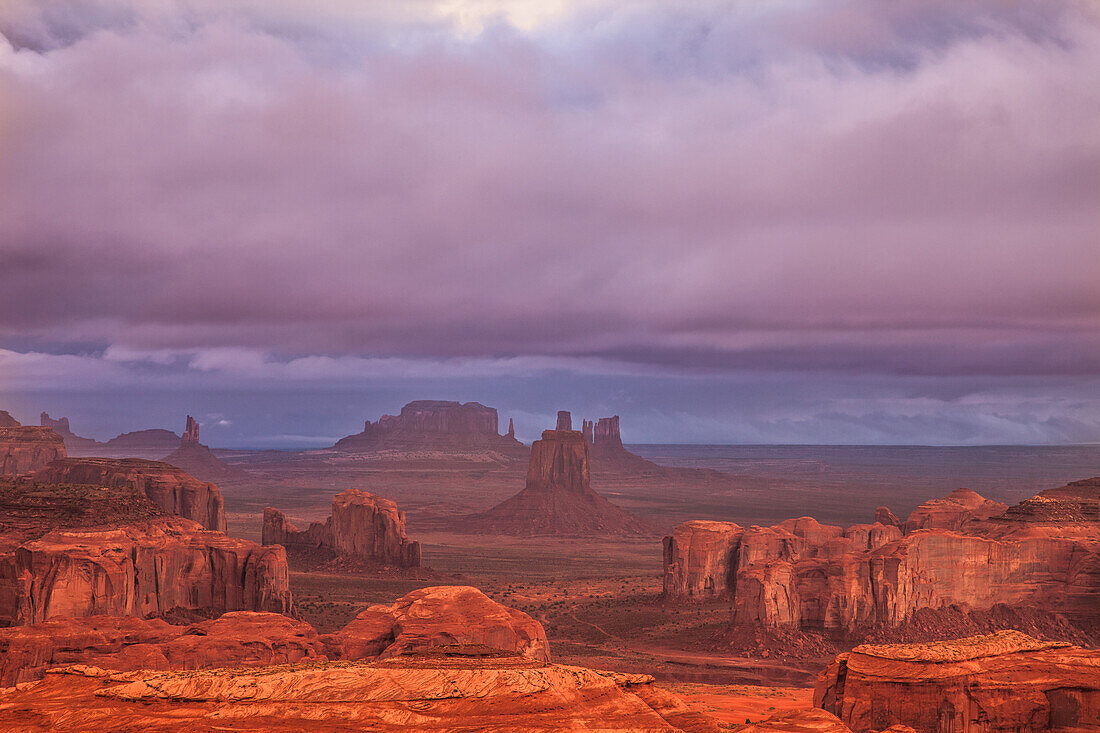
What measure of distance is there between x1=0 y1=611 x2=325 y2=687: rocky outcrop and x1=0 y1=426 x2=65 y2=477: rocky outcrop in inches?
4809

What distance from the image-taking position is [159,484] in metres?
109

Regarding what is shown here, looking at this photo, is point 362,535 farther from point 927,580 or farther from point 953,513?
point 927,580

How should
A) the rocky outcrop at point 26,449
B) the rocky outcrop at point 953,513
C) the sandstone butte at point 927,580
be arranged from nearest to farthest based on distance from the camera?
the sandstone butte at point 927,580, the rocky outcrop at point 953,513, the rocky outcrop at point 26,449

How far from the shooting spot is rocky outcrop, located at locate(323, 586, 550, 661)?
151ft

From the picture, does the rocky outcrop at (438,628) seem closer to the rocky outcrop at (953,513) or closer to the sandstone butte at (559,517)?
the rocky outcrop at (953,513)

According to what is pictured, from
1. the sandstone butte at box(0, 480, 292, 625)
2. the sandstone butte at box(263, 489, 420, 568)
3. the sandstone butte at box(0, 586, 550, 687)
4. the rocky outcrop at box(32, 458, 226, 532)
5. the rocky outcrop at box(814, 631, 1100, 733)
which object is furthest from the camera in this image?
the sandstone butte at box(263, 489, 420, 568)

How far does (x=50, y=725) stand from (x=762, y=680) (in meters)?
48.6

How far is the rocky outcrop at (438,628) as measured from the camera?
151ft

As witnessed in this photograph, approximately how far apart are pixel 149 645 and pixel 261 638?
526 centimetres

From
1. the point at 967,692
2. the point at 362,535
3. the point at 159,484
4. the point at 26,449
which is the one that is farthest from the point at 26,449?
the point at 967,692

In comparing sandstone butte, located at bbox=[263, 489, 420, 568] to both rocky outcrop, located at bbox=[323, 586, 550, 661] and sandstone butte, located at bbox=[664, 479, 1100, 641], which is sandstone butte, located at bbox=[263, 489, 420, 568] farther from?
rocky outcrop, located at bbox=[323, 586, 550, 661]

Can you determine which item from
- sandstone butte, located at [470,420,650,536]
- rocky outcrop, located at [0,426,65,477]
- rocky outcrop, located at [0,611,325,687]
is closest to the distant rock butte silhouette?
rocky outcrop, located at [0,426,65,477]

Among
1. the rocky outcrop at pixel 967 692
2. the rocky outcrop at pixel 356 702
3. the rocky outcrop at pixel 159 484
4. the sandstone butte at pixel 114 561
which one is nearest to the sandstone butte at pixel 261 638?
the rocky outcrop at pixel 356 702

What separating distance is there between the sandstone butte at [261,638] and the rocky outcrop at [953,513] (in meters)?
60.4
